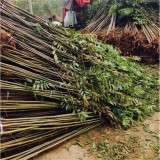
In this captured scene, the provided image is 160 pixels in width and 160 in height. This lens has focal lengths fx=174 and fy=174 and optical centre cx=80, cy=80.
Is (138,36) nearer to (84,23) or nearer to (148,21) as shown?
(148,21)

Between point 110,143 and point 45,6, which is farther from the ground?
point 45,6

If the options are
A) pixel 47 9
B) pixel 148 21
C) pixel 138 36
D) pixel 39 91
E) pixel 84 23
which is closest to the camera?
pixel 39 91

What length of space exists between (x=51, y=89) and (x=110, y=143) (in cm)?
93

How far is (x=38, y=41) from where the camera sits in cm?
Result: 223

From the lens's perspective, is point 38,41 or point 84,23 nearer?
point 38,41

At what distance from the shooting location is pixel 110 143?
6.61 feet

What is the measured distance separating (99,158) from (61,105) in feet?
2.28

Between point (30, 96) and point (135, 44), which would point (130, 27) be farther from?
point (30, 96)

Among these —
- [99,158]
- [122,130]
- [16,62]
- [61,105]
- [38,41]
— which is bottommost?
[99,158]

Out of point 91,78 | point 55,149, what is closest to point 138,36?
point 91,78

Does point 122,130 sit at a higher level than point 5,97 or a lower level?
lower

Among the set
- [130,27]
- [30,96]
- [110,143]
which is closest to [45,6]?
[130,27]

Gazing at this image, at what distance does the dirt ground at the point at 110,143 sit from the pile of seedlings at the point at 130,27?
8.81 feet

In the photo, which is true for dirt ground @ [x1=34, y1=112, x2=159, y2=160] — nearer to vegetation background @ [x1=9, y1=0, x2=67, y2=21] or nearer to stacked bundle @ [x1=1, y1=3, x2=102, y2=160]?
stacked bundle @ [x1=1, y1=3, x2=102, y2=160]
